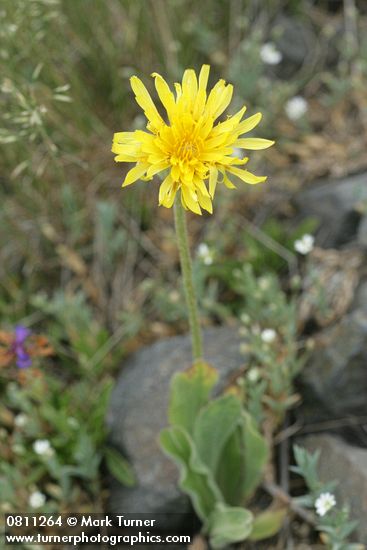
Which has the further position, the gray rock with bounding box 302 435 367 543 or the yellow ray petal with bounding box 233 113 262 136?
the gray rock with bounding box 302 435 367 543

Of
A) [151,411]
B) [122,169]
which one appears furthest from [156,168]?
[122,169]

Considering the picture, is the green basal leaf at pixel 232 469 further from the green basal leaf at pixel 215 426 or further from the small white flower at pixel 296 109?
the small white flower at pixel 296 109

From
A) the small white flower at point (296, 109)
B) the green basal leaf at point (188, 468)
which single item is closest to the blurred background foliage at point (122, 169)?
the small white flower at point (296, 109)

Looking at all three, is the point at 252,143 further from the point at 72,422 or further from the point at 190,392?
the point at 72,422

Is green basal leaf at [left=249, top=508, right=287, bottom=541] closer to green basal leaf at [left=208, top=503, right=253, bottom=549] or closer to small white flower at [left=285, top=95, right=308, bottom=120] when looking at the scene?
green basal leaf at [left=208, top=503, right=253, bottom=549]

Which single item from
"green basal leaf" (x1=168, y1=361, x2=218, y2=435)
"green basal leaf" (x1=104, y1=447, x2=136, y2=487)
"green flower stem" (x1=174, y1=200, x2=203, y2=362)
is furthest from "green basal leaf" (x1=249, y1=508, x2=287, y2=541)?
"green flower stem" (x1=174, y1=200, x2=203, y2=362)
